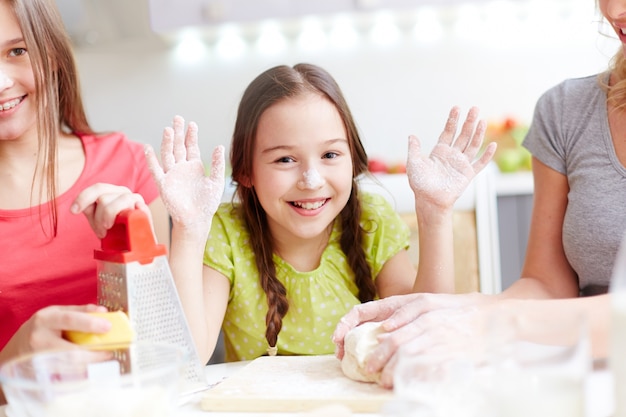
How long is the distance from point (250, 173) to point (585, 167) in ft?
2.03

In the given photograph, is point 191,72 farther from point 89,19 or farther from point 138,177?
point 138,177

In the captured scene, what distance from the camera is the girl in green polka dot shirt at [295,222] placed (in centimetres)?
130

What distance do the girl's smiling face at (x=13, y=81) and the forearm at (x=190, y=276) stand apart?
0.34m

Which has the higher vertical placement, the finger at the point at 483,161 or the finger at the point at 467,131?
the finger at the point at 467,131

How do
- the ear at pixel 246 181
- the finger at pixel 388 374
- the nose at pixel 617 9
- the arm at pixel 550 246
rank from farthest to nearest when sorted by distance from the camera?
the ear at pixel 246 181, the arm at pixel 550 246, the nose at pixel 617 9, the finger at pixel 388 374

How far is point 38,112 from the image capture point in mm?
1339

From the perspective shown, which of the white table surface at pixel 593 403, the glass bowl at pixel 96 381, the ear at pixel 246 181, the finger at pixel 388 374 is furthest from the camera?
the ear at pixel 246 181

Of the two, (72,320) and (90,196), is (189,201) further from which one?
(72,320)

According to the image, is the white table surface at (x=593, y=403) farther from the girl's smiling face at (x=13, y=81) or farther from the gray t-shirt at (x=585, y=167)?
the girl's smiling face at (x=13, y=81)

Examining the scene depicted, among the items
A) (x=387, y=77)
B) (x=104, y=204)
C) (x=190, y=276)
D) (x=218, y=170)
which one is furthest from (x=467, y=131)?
(x=387, y=77)

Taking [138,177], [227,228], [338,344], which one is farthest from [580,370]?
[138,177]

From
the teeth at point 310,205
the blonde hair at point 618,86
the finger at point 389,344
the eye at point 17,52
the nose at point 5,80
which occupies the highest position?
the eye at point 17,52

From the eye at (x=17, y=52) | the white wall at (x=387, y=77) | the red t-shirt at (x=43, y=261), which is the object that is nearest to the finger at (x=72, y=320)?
the red t-shirt at (x=43, y=261)

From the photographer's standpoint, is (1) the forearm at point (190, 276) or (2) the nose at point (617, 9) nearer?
(2) the nose at point (617, 9)
